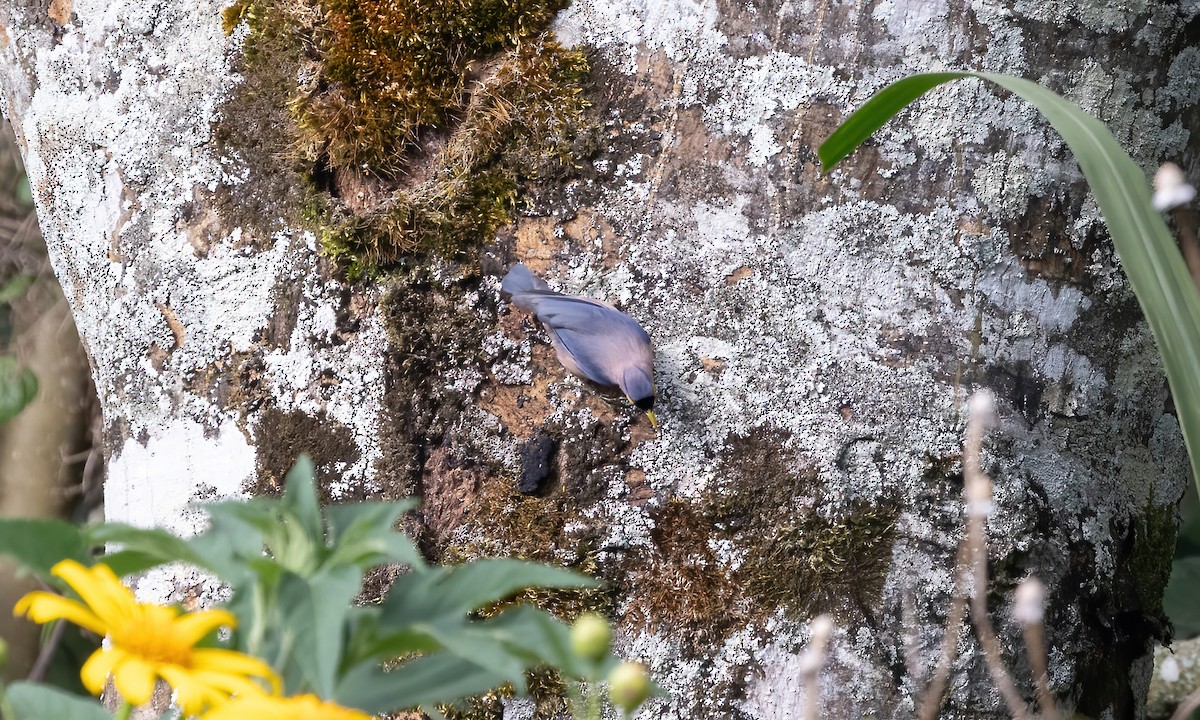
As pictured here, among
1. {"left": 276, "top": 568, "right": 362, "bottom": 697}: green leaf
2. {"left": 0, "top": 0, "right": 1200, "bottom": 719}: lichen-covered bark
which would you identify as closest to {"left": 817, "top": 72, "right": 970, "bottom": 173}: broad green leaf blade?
{"left": 0, "top": 0, "right": 1200, "bottom": 719}: lichen-covered bark

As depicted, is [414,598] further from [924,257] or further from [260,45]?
[260,45]

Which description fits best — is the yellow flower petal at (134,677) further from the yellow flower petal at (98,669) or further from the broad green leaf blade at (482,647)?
the broad green leaf blade at (482,647)

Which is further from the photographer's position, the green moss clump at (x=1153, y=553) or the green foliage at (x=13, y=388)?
the green foliage at (x=13, y=388)

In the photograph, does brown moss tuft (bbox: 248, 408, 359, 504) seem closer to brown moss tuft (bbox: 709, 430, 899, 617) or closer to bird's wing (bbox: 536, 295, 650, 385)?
bird's wing (bbox: 536, 295, 650, 385)

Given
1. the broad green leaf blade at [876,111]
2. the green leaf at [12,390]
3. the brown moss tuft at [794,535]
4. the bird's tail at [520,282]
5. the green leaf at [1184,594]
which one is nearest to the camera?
the broad green leaf blade at [876,111]

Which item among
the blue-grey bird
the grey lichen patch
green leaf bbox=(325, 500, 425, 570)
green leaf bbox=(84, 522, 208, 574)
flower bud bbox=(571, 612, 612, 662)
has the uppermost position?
the grey lichen patch

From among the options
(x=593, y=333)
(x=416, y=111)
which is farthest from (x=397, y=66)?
(x=593, y=333)

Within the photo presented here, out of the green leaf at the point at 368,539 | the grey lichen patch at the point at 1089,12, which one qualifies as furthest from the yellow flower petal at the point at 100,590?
the grey lichen patch at the point at 1089,12
